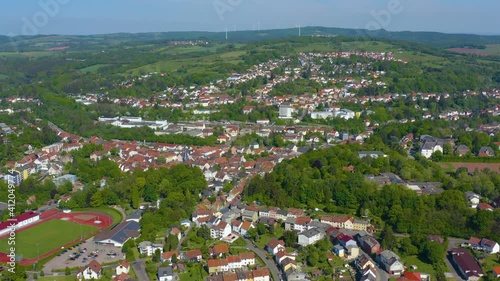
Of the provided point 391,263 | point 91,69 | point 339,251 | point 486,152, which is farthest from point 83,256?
point 91,69

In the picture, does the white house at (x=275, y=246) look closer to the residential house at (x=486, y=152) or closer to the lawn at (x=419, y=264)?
the lawn at (x=419, y=264)

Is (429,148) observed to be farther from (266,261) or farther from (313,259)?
(266,261)

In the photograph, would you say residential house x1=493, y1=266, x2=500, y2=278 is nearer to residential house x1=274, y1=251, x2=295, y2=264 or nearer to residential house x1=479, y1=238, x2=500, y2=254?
residential house x1=479, y1=238, x2=500, y2=254

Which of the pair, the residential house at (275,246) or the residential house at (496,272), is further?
the residential house at (275,246)

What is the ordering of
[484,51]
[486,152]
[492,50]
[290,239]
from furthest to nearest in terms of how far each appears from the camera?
[492,50] < [484,51] < [486,152] < [290,239]

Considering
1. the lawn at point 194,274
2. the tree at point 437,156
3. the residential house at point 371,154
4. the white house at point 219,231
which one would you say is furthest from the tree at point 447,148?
the lawn at point 194,274

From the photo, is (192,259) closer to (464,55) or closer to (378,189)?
(378,189)
